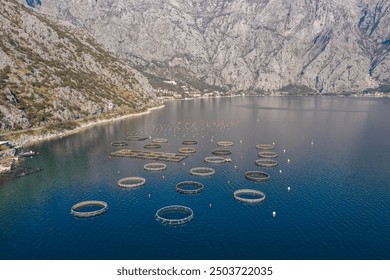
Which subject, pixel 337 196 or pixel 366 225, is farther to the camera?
pixel 337 196

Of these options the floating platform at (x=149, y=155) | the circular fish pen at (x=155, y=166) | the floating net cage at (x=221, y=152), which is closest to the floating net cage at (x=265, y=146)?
the floating net cage at (x=221, y=152)

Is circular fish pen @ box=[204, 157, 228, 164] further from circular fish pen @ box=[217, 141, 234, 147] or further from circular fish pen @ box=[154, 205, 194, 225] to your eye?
circular fish pen @ box=[154, 205, 194, 225]

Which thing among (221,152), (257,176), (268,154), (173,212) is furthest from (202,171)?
(268,154)

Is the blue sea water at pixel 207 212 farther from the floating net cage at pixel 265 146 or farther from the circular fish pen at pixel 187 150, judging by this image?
the floating net cage at pixel 265 146

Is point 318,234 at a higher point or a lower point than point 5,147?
lower

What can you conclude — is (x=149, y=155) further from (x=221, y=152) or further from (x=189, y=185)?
(x=189, y=185)

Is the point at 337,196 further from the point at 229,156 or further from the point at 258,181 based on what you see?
the point at 229,156

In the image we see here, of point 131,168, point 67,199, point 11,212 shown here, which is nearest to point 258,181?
point 131,168

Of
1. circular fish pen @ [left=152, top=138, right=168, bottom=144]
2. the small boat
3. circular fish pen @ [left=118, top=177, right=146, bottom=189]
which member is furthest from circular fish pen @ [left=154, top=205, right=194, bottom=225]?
circular fish pen @ [left=152, top=138, right=168, bottom=144]
